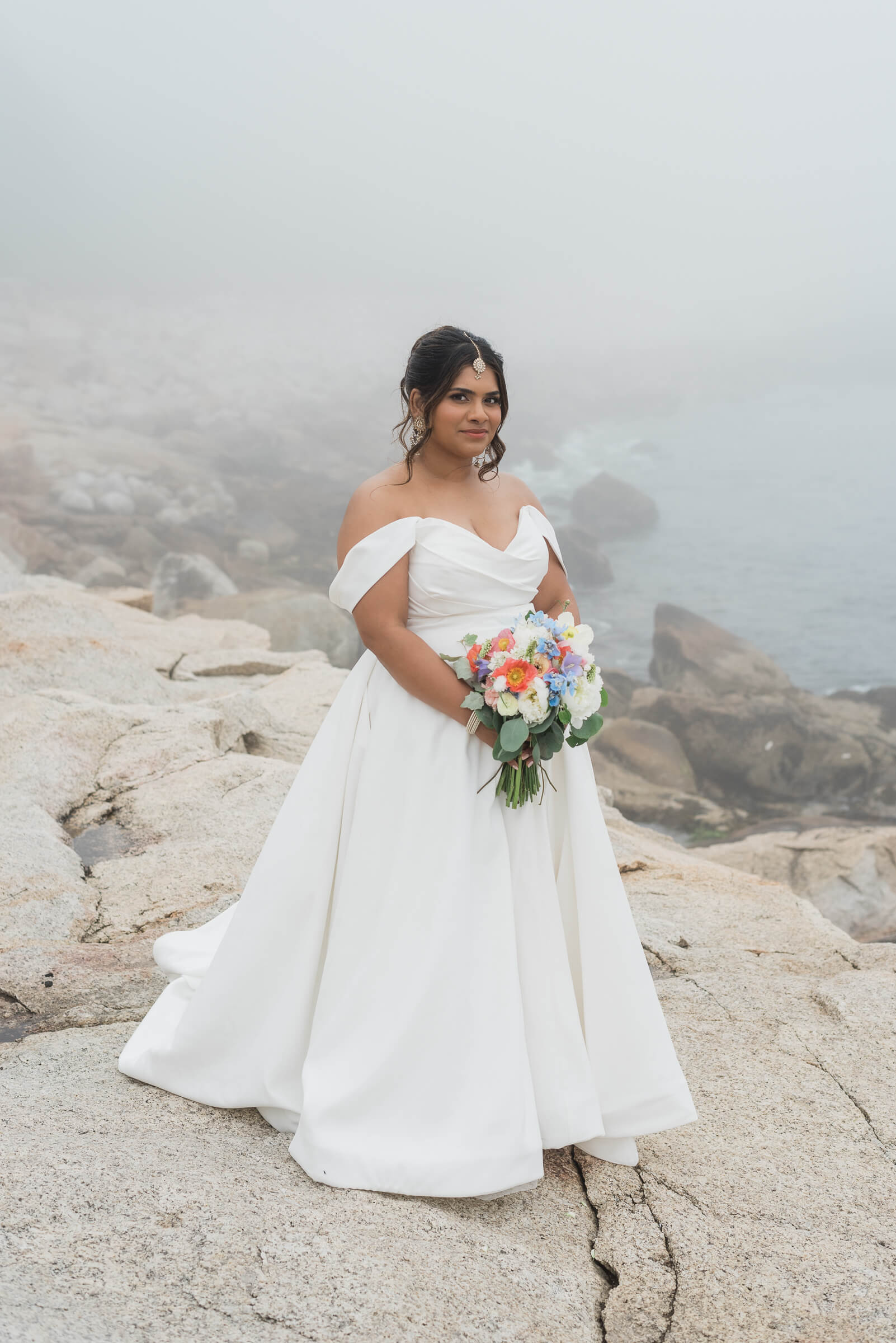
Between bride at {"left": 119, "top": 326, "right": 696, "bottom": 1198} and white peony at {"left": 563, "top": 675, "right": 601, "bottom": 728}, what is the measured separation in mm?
258

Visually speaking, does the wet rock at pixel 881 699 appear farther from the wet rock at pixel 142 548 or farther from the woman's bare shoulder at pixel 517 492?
the woman's bare shoulder at pixel 517 492

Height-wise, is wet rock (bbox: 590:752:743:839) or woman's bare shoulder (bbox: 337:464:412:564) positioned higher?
woman's bare shoulder (bbox: 337:464:412:564)

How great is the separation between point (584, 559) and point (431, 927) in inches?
879

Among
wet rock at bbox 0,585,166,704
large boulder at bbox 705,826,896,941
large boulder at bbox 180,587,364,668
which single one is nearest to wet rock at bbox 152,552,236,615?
large boulder at bbox 180,587,364,668

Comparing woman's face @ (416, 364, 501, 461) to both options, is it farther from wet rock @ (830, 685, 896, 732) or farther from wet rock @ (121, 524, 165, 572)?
wet rock @ (121, 524, 165, 572)

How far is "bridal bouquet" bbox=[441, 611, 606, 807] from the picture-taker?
213 cm

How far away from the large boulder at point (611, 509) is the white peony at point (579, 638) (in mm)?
23170

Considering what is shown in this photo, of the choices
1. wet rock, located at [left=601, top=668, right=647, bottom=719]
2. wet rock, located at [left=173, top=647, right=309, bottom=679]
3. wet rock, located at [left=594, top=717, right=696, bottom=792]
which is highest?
wet rock, located at [left=173, top=647, right=309, bottom=679]

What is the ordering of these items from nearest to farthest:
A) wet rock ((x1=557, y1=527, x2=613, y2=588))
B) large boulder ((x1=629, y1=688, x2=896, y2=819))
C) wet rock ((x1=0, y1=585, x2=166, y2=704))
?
wet rock ((x1=0, y1=585, x2=166, y2=704))
large boulder ((x1=629, y1=688, x2=896, y2=819))
wet rock ((x1=557, y1=527, x2=613, y2=588))

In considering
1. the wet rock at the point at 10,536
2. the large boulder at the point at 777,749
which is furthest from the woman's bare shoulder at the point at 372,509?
the wet rock at the point at 10,536

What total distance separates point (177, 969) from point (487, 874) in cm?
117

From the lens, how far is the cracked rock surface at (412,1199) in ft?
5.59

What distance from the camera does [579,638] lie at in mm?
2217

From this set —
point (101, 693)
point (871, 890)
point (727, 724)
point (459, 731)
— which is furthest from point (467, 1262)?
point (727, 724)
